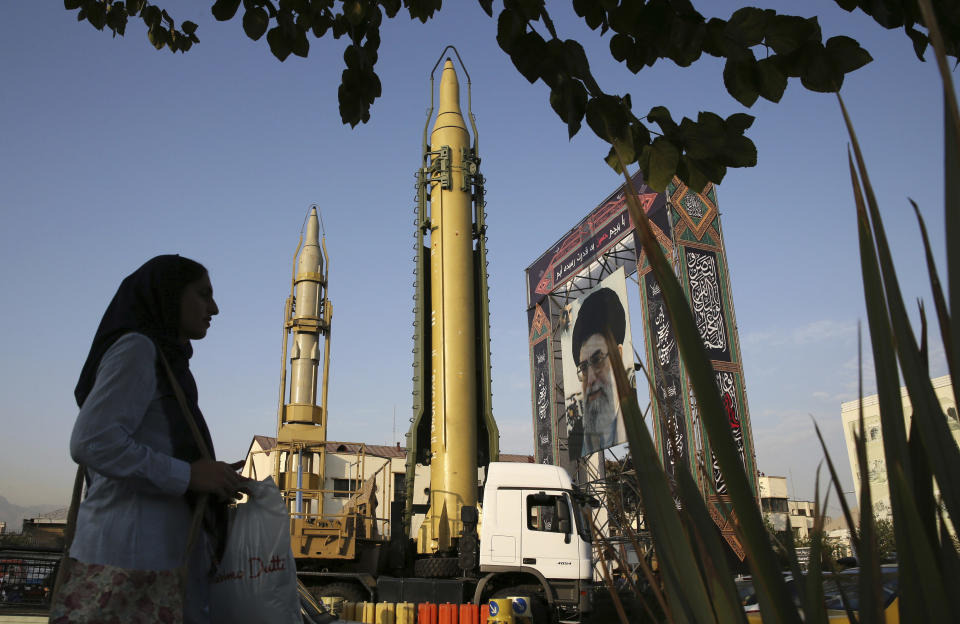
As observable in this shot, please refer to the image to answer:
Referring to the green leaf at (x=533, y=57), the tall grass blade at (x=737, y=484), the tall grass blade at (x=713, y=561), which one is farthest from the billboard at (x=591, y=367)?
the tall grass blade at (x=737, y=484)

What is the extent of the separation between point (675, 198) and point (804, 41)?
51.5 ft

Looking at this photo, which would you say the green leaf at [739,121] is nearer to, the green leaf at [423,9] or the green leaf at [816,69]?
the green leaf at [816,69]

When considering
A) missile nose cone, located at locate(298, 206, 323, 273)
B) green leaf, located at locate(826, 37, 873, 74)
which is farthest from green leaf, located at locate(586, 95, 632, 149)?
missile nose cone, located at locate(298, 206, 323, 273)

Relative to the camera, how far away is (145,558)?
4.70 ft

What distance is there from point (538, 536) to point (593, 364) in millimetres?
11449

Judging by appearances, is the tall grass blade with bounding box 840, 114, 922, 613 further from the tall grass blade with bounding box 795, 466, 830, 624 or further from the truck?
the truck

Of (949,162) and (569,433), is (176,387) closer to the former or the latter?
(949,162)

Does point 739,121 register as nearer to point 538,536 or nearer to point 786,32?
point 786,32

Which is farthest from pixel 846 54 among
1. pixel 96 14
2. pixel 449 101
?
pixel 449 101

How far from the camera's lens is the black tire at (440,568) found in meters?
9.05

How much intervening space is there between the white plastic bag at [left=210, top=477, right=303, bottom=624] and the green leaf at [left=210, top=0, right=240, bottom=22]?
5.50 ft

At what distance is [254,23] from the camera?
8.23 feet

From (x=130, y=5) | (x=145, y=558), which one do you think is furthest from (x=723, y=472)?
(x=130, y=5)

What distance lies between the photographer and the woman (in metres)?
1.43
